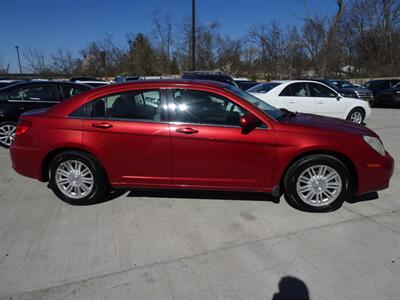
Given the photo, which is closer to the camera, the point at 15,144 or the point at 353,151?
the point at 353,151

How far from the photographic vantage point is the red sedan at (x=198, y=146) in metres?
3.70

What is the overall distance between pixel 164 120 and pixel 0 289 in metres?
2.25

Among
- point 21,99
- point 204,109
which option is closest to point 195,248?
point 204,109

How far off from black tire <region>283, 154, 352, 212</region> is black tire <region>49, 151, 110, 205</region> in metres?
2.29

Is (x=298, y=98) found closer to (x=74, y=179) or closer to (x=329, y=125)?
(x=329, y=125)

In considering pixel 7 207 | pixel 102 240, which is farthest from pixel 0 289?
pixel 7 207

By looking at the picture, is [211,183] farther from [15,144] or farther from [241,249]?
[15,144]

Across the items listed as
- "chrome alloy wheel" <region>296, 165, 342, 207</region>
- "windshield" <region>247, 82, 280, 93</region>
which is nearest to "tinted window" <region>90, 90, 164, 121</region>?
"chrome alloy wheel" <region>296, 165, 342, 207</region>

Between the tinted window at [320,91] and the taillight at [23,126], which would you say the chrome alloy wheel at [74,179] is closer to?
the taillight at [23,126]

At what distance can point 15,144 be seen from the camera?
418 cm

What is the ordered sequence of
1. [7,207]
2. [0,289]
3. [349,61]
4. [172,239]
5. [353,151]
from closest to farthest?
[0,289], [172,239], [353,151], [7,207], [349,61]

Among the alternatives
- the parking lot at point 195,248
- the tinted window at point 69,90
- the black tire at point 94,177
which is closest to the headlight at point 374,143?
the parking lot at point 195,248

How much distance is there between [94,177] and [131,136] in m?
0.76

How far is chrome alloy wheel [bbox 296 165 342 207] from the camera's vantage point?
3.79 metres
